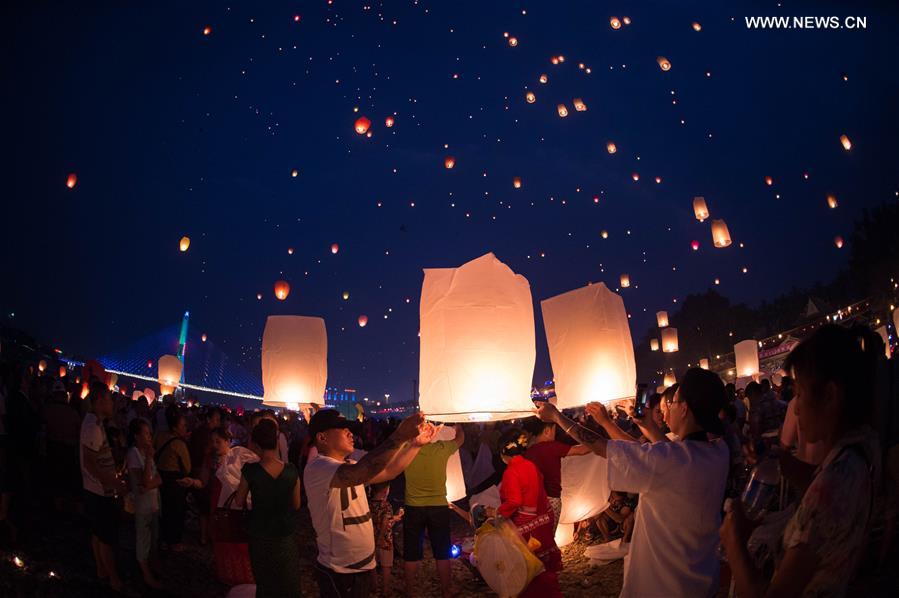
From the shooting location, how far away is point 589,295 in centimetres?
496

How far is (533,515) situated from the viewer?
4324 millimetres

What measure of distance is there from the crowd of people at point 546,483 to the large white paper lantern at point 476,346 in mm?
183

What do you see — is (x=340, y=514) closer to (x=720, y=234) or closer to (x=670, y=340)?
(x=720, y=234)

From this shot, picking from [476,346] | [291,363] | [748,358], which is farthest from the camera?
[748,358]

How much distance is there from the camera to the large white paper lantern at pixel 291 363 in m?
6.52

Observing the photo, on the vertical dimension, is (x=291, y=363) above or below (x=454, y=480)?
above

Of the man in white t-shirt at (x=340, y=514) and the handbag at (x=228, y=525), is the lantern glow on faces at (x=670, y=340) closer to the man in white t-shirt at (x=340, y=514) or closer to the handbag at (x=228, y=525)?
the handbag at (x=228, y=525)

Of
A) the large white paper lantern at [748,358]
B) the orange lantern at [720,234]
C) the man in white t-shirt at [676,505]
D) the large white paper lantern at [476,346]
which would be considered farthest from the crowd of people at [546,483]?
the large white paper lantern at [748,358]

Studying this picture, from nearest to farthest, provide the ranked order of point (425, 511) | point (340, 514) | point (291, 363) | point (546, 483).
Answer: point (340, 514)
point (425, 511)
point (546, 483)
point (291, 363)

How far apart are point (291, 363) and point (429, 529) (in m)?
2.26

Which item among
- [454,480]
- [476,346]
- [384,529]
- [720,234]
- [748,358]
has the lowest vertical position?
[384,529]

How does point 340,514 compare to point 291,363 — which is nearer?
point 340,514

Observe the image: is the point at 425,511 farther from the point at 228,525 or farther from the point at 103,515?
the point at 103,515

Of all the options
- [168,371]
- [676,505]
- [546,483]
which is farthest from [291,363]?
[168,371]
